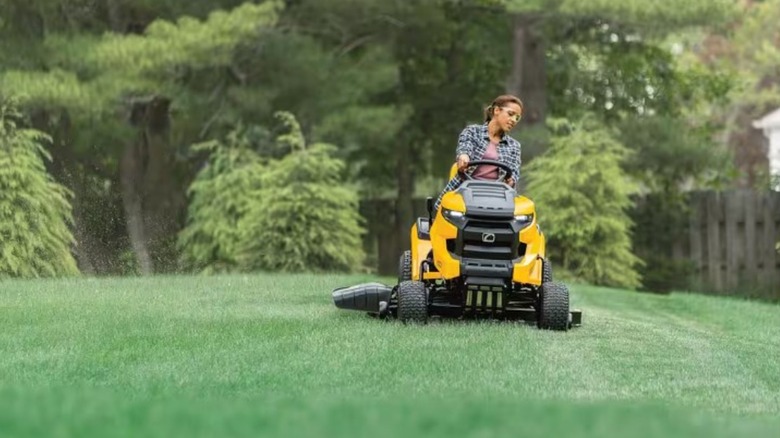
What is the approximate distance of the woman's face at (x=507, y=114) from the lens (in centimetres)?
1031

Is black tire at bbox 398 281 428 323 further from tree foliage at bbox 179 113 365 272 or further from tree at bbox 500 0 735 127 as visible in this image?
tree at bbox 500 0 735 127

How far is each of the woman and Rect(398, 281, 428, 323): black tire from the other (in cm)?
64

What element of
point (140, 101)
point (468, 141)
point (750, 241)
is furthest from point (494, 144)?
point (140, 101)

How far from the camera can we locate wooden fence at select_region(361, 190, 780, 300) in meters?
21.1

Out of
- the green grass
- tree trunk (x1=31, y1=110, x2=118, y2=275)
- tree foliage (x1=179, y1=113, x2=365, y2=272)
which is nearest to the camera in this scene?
the green grass

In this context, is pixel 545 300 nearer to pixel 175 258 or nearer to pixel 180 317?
pixel 180 317

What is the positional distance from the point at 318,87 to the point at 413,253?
41.0ft

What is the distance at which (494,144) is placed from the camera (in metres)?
10.5

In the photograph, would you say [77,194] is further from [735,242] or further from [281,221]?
[735,242]

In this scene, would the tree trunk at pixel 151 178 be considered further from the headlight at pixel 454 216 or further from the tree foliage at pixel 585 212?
the headlight at pixel 454 216

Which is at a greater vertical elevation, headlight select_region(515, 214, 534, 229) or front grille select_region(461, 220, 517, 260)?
headlight select_region(515, 214, 534, 229)

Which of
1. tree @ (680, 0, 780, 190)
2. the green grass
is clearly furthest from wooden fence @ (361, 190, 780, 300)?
tree @ (680, 0, 780, 190)

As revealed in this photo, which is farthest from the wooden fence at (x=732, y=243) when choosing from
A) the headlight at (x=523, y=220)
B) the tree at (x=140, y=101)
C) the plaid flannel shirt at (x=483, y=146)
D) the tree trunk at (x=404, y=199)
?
the headlight at (x=523, y=220)

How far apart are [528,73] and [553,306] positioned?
42.8 ft
